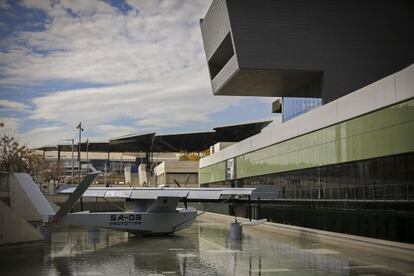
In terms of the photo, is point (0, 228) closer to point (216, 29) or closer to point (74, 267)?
point (74, 267)

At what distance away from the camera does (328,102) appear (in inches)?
1962

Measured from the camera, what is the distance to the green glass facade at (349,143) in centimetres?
2784

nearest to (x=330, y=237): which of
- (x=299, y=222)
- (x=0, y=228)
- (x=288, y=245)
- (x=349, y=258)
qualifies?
(x=288, y=245)

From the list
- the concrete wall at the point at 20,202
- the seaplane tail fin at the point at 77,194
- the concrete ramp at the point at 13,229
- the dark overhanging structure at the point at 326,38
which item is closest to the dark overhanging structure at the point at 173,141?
the dark overhanging structure at the point at 326,38

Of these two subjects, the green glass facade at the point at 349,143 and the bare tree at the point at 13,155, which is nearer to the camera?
the green glass facade at the point at 349,143

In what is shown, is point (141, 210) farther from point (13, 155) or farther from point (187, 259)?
point (13, 155)

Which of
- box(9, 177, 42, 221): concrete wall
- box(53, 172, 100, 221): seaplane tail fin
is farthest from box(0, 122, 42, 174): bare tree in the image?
box(53, 172, 100, 221): seaplane tail fin

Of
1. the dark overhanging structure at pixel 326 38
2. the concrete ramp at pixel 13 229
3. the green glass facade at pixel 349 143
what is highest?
the dark overhanging structure at pixel 326 38

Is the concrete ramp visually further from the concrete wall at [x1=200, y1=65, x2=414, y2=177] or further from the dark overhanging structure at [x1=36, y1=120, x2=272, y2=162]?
the dark overhanging structure at [x1=36, y1=120, x2=272, y2=162]

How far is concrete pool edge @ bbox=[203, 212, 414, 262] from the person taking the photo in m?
26.8

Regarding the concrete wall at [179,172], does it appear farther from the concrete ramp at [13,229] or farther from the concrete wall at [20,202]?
the concrete ramp at [13,229]

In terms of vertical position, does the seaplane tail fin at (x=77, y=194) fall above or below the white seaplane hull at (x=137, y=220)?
above

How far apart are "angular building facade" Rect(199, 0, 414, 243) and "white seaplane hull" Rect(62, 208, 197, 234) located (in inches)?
404

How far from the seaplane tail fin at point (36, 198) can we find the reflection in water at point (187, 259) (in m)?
2.07
